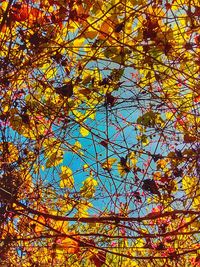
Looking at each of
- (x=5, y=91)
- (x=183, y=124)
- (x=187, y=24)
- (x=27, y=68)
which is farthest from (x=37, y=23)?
(x=183, y=124)

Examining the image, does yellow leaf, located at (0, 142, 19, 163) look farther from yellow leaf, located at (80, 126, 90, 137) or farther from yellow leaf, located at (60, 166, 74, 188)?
yellow leaf, located at (80, 126, 90, 137)

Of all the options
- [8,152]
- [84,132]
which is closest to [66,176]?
[84,132]

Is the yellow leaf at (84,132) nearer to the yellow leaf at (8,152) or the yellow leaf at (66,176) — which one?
the yellow leaf at (66,176)

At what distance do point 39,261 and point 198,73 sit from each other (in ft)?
5.33

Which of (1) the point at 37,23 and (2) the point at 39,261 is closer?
(1) the point at 37,23

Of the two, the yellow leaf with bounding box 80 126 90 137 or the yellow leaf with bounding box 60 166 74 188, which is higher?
the yellow leaf with bounding box 80 126 90 137

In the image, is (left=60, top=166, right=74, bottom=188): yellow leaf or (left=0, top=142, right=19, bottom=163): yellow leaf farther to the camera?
(left=60, top=166, right=74, bottom=188): yellow leaf

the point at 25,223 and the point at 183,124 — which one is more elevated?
the point at 183,124

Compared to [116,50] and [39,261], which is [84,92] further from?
[39,261]

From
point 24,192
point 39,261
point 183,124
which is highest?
point 183,124

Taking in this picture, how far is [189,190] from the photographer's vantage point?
9.73ft

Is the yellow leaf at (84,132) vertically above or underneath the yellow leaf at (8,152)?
above

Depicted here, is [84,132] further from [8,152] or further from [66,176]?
[8,152]

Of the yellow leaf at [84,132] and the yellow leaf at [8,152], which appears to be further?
the yellow leaf at [84,132]
